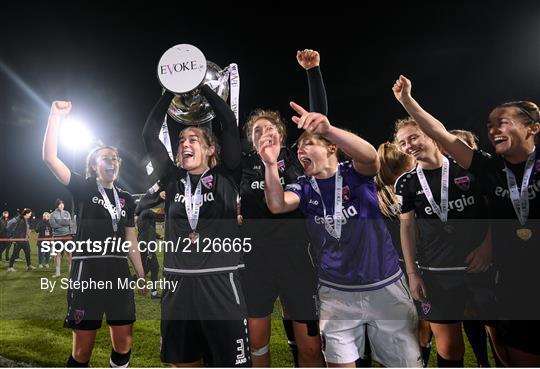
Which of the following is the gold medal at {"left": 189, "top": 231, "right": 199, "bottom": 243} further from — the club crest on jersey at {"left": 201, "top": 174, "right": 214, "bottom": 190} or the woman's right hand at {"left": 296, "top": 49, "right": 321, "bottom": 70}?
the woman's right hand at {"left": 296, "top": 49, "right": 321, "bottom": 70}

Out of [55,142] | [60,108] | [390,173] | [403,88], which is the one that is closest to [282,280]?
[390,173]

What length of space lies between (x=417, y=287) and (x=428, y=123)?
46.1 inches

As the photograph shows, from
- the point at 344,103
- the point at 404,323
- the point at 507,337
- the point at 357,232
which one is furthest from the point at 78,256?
the point at 344,103

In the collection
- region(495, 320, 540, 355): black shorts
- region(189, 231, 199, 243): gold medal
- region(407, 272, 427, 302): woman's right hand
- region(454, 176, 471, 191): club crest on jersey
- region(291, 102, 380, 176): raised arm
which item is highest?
region(291, 102, 380, 176): raised arm

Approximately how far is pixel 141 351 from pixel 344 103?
4.12 meters

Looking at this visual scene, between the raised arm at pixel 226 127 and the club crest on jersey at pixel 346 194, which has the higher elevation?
the raised arm at pixel 226 127

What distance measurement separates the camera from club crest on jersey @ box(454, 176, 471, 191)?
3.05 metres

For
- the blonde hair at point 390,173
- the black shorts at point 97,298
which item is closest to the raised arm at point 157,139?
the black shorts at point 97,298

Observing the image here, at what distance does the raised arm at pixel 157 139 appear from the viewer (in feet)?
9.39

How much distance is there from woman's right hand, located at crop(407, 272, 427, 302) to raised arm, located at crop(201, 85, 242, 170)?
1.53 m

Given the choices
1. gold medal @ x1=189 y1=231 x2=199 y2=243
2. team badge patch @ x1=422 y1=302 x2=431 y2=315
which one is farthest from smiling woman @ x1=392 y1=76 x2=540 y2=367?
gold medal @ x1=189 y1=231 x2=199 y2=243

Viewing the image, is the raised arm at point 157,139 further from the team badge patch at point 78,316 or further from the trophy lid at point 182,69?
the team badge patch at point 78,316

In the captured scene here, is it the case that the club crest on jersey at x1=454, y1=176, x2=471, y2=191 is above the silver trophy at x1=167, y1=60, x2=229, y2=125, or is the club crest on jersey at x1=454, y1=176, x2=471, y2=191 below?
below

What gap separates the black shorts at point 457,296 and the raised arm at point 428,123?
3.00 feet
